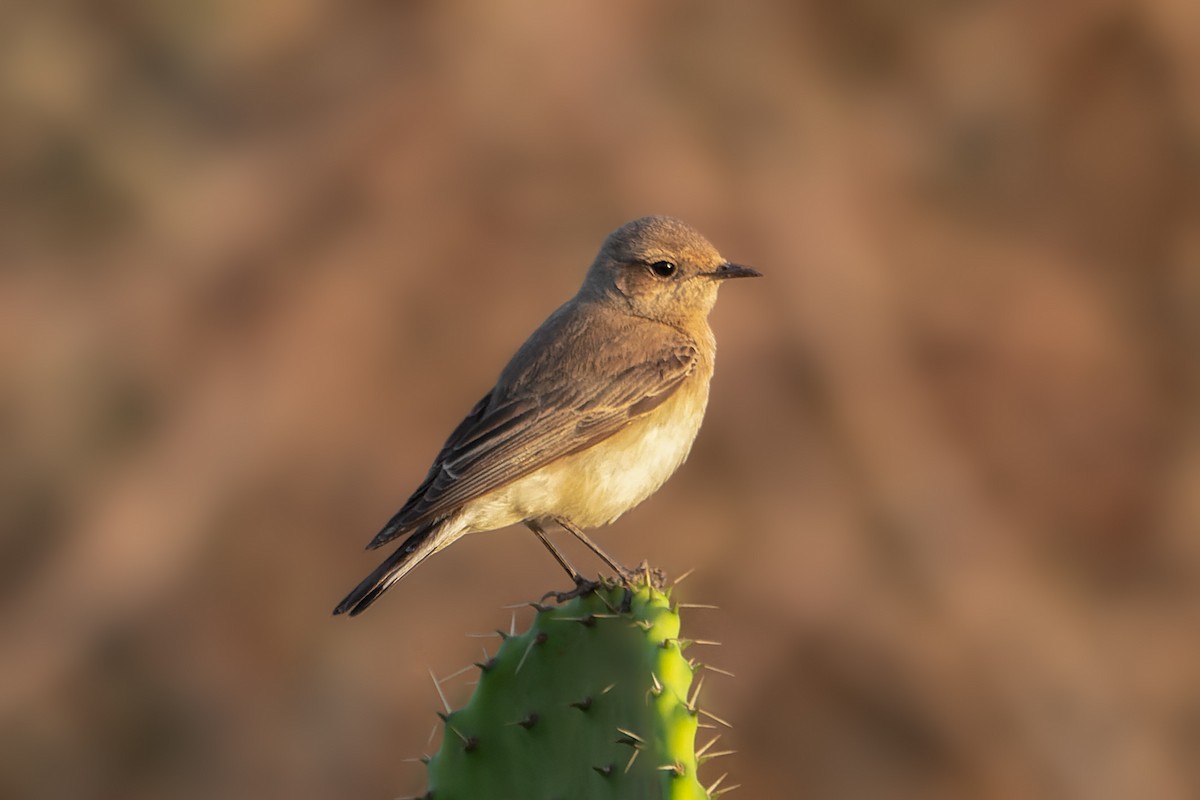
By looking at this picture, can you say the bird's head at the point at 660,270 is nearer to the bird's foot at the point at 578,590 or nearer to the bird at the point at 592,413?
the bird at the point at 592,413

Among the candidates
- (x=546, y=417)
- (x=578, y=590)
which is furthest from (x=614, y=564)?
(x=546, y=417)

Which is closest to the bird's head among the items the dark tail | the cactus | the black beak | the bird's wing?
the black beak

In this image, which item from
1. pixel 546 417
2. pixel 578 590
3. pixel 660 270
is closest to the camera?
pixel 578 590

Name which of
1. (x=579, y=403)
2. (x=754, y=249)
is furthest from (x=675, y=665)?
(x=754, y=249)

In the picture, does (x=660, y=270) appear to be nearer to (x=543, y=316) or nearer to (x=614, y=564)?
(x=614, y=564)

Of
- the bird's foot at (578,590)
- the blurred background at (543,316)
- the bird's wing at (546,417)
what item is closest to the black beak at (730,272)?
the bird's wing at (546,417)
